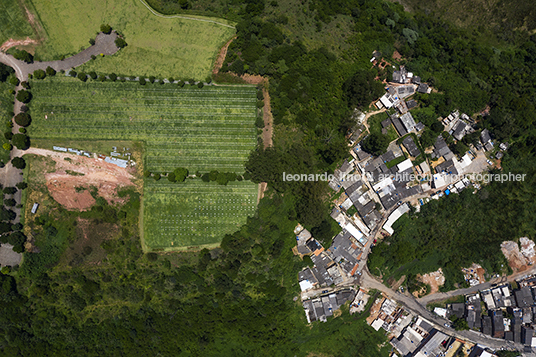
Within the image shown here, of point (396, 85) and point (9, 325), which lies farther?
point (396, 85)

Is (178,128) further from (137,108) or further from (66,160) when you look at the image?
(66,160)

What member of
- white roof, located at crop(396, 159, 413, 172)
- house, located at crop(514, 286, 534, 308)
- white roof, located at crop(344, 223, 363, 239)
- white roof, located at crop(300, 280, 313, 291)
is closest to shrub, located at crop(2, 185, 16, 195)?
white roof, located at crop(300, 280, 313, 291)

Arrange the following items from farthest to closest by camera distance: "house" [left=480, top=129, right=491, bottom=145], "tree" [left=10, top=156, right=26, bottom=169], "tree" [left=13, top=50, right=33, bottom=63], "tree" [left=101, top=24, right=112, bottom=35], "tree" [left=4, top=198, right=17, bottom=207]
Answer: "house" [left=480, top=129, right=491, bottom=145], "tree" [left=101, top=24, right=112, bottom=35], "tree" [left=4, top=198, right=17, bottom=207], "tree" [left=10, top=156, right=26, bottom=169], "tree" [left=13, top=50, right=33, bottom=63]

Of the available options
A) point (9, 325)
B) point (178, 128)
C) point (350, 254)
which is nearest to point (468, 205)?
point (350, 254)

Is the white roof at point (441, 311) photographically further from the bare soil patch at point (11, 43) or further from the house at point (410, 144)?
the bare soil patch at point (11, 43)

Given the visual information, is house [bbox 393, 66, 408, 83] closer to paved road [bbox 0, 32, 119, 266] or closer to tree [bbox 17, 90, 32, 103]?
paved road [bbox 0, 32, 119, 266]

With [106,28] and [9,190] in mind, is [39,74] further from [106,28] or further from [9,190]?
[9,190]
